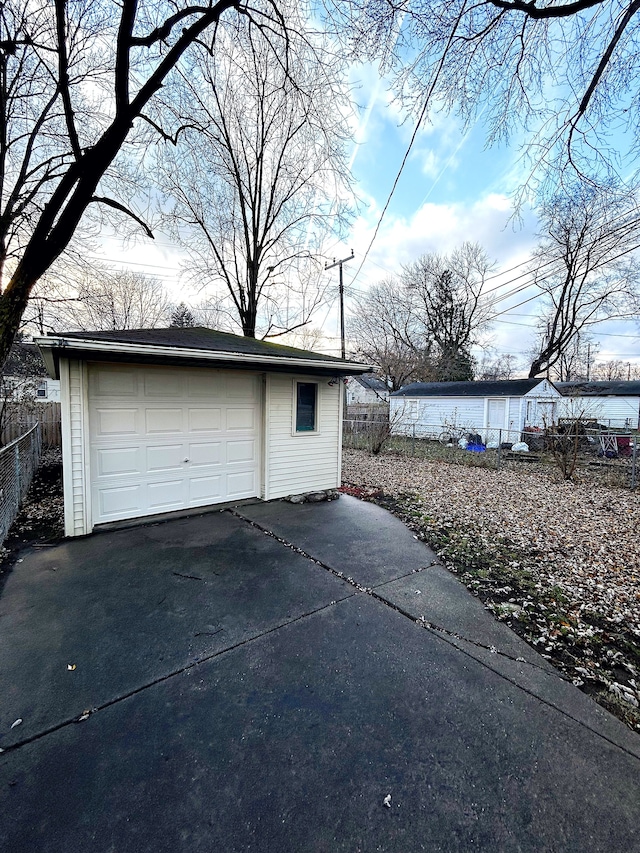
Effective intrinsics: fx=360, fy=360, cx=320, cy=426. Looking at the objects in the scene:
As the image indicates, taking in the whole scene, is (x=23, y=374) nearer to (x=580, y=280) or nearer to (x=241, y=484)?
(x=241, y=484)

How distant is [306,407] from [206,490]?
226cm

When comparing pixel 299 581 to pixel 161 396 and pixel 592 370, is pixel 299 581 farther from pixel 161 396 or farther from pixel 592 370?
pixel 592 370

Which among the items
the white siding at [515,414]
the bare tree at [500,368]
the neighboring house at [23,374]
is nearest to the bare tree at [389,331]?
the white siding at [515,414]

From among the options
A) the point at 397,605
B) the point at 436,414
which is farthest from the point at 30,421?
the point at 436,414

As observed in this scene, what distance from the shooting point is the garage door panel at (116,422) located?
4711mm

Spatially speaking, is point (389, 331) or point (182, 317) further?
point (182, 317)

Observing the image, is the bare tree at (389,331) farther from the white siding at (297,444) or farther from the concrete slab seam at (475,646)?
the concrete slab seam at (475,646)

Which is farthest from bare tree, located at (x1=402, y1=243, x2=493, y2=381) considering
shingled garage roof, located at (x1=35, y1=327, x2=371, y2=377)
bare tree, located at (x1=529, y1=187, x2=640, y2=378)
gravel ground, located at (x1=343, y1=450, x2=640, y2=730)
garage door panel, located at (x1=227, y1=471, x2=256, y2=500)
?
garage door panel, located at (x1=227, y1=471, x2=256, y2=500)

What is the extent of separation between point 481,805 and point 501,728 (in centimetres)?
49

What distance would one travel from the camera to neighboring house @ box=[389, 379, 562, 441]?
50.7 ft

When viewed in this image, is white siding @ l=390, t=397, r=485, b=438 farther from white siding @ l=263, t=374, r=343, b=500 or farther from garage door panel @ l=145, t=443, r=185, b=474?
garage door panel @ l=145, t=443, r=185, b=474

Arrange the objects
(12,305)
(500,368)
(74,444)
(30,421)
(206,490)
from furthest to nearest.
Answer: (500,368)
(30,421)
(206,490)
(74,444)
(12,305)

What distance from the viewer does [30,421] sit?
1056cm

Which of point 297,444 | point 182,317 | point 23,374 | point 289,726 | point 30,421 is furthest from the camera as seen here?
point 182,317
